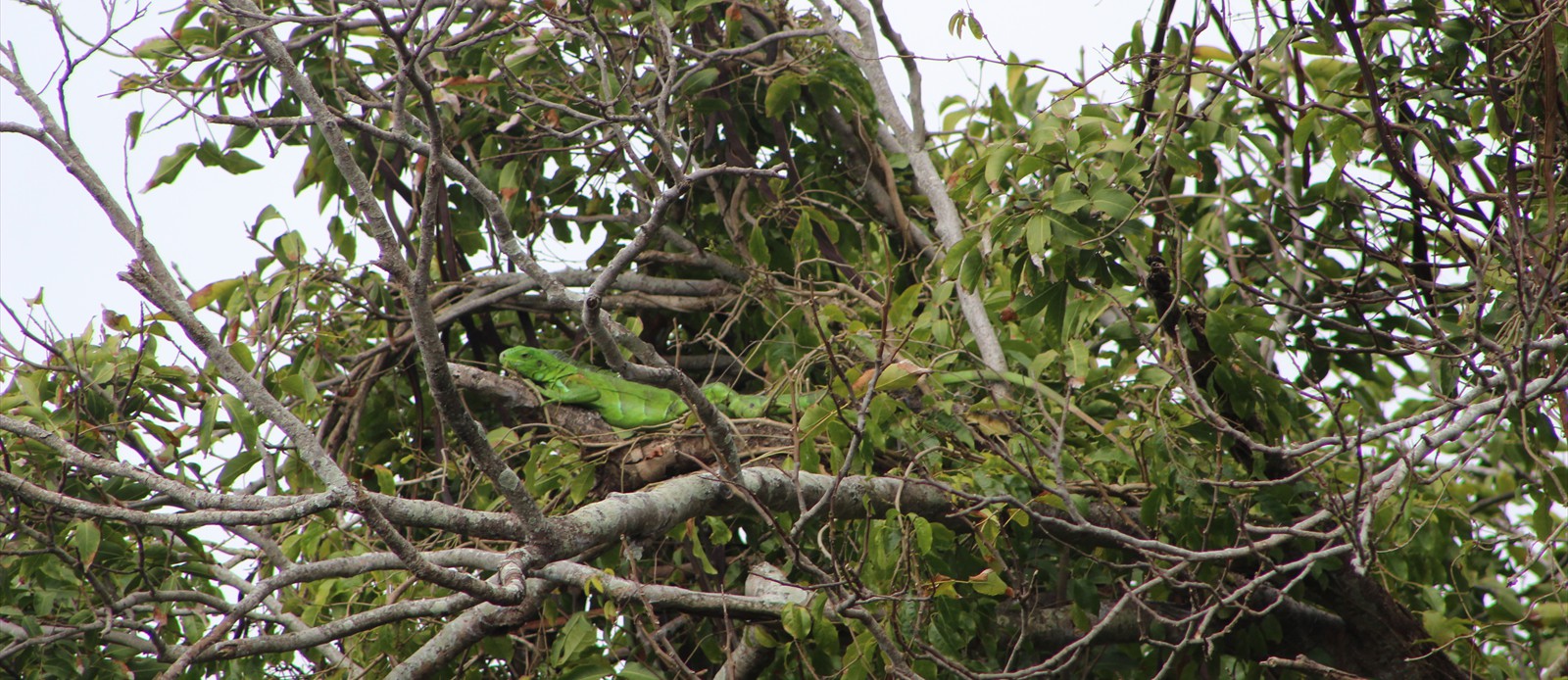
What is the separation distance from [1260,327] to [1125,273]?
392 millimetres

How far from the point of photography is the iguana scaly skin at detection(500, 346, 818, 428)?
432 cm

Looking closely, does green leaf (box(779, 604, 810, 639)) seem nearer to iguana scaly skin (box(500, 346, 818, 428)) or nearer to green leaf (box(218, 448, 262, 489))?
iguana scaly skin (box(500, 346, 818, 428))

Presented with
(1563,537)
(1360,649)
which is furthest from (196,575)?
(1563,537)

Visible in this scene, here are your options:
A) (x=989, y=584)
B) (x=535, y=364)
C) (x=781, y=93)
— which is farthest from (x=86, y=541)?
(x=781, y=93)

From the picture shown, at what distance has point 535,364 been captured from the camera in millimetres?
4387

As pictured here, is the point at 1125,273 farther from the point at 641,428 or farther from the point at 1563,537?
Answer: the point at 1563,537

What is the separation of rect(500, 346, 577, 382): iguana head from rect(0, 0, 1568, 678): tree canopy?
201 millimetres

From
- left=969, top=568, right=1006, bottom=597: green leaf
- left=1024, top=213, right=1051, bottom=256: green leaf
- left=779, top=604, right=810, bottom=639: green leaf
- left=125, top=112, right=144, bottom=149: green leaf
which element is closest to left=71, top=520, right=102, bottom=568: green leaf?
left=125, top=112, right=144, bottom=149: green leaf

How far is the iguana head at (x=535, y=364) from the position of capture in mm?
4352

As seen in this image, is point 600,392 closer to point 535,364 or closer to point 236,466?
point 535,364

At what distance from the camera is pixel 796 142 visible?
16.3ft

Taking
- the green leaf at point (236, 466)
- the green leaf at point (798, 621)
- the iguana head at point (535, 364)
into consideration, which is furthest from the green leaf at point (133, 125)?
the green leaf at point (798, 621)

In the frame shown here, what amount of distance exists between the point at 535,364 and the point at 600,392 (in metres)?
0.28

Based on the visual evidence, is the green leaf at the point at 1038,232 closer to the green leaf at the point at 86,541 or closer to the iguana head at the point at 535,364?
the iguana head at the point at 535,364
